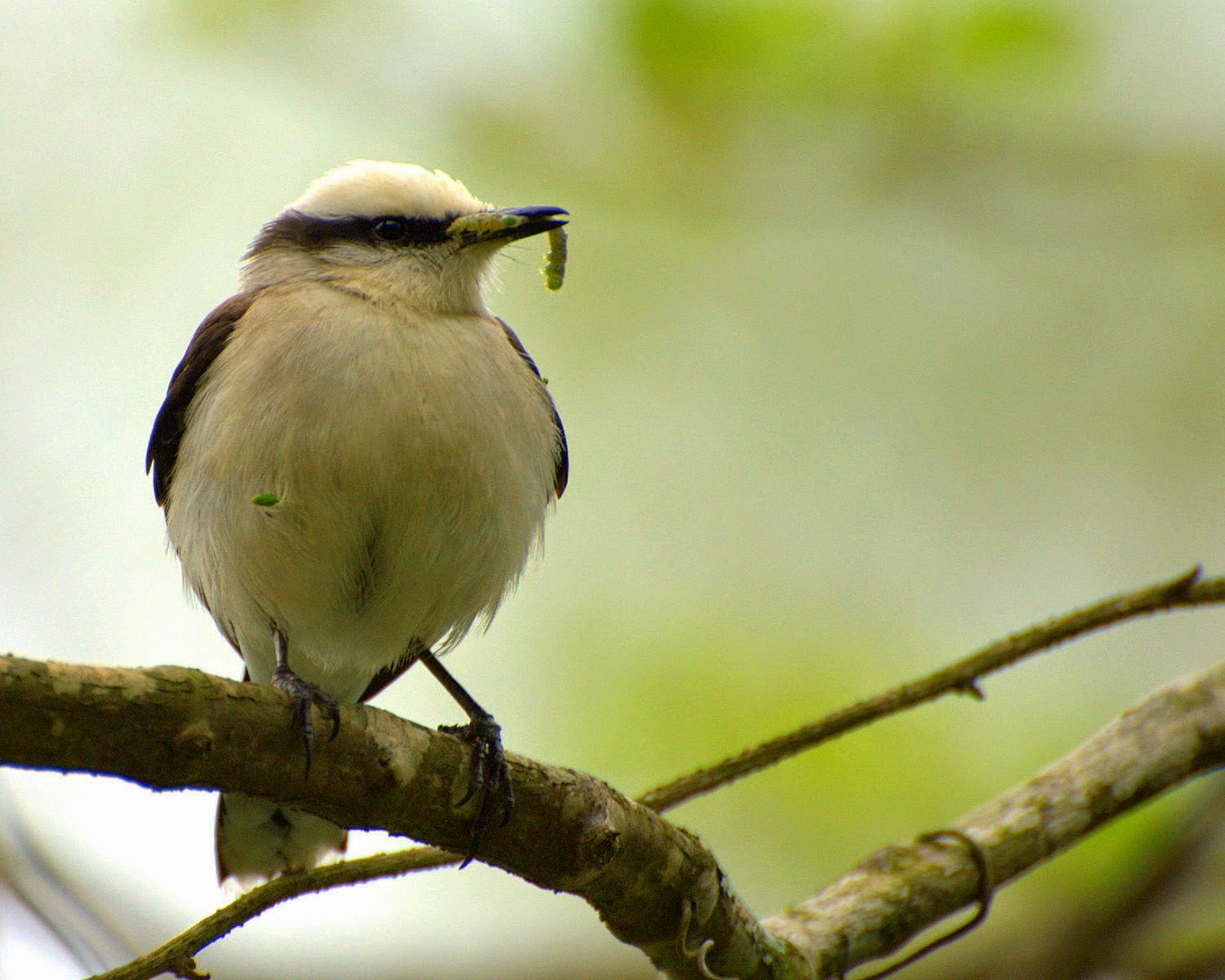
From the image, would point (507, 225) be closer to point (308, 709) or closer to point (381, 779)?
point (381, 779)

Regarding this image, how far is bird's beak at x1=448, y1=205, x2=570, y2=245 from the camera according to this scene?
16.1 feet

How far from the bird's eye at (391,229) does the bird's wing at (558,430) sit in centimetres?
51

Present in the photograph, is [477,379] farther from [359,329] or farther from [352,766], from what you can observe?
[352,766]

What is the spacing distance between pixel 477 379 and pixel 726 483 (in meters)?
4.40

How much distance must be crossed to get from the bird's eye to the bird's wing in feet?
1.69

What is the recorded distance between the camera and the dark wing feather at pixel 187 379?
15.4 feet

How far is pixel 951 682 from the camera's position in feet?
13.3

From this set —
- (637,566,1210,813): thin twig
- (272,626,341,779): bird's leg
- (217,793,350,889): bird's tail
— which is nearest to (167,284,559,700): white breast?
(217,793,350,889): bird's tail

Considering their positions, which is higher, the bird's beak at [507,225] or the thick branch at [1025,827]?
the bird's beak at [507,225]

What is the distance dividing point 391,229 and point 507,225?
0.51 meters

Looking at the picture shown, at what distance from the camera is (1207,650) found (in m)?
7.68

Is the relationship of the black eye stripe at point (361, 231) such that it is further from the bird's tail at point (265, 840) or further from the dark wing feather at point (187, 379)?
the bird's tail at point (265, 840)

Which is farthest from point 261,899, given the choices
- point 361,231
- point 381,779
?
point 361,231

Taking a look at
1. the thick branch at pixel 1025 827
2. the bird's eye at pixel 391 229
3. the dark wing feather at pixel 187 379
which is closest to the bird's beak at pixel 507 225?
the bird's eye at pixel 391 229
